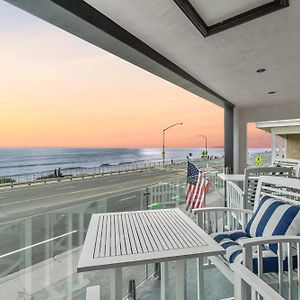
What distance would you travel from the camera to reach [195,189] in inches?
151

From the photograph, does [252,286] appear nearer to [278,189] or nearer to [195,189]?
[278,189]

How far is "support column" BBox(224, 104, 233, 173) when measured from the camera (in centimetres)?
584

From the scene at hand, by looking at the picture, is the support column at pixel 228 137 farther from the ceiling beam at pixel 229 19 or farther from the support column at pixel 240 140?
the ceiling beam at pixel 229 19

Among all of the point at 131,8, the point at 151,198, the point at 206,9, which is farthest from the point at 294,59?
the point at 151,198

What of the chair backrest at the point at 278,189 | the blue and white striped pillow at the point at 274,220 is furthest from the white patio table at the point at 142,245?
the chair backrest at the point at 278,189

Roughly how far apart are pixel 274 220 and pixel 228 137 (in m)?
4.40

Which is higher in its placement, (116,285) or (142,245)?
(142,245)

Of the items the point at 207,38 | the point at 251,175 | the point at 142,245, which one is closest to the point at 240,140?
the point at 251,175

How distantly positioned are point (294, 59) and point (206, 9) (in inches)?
64.6

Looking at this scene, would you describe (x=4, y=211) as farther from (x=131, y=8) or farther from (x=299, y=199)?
(x=299, y=199)

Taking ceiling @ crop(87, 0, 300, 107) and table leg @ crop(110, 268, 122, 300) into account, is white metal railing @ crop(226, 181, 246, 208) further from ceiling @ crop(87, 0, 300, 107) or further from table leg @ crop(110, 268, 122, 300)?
table leg @ crop(110, 268, 122, 300)

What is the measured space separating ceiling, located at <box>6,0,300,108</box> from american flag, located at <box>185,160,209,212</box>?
4.58 feet

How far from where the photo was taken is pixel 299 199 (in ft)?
6.63

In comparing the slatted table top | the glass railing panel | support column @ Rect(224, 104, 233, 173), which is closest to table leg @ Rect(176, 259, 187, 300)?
the slatted table top
